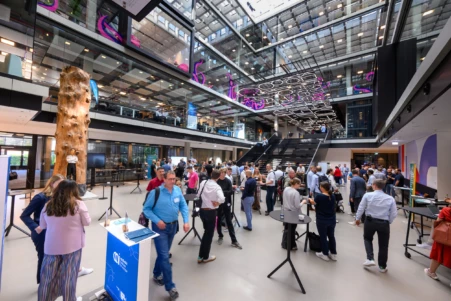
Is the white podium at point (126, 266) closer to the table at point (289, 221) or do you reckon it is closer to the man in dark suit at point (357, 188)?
the table at point (289, 221)

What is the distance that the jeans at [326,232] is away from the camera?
3453 mm

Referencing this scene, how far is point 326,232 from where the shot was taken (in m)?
3.56

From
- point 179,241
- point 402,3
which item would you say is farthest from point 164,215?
point 402,3

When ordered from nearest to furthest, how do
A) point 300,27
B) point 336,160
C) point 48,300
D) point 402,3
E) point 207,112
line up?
point 48,300, point 402,3, point 207,112, point 300,27, point 336,160

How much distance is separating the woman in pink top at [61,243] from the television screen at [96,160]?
1024 cm

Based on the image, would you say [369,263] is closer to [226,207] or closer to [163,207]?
[226,207]

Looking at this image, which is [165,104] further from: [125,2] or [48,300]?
[48,300]

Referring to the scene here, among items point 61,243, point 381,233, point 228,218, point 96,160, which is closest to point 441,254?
point 381,233

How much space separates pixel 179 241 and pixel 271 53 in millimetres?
22702

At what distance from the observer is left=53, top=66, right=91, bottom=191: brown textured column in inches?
206

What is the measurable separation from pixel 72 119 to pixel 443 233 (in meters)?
Result: 8.33

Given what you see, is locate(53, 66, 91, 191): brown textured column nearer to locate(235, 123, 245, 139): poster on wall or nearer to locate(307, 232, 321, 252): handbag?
locate(307, 232, 321, 252): handbag

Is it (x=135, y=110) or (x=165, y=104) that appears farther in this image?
(x=165, y=104)

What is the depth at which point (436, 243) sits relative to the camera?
300 cm
